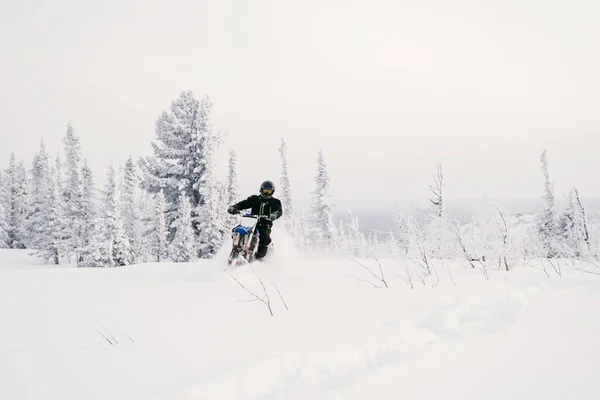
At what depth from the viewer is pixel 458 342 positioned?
8.93 feet

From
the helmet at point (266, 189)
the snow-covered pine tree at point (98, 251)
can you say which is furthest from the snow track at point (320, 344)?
the snow-covered pine tree at point (98, 251)

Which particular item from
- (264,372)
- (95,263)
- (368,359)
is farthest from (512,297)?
(95,263)

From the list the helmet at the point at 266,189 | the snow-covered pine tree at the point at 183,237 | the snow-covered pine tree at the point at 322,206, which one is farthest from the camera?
the snow-covered pine tree at the point at 322,206

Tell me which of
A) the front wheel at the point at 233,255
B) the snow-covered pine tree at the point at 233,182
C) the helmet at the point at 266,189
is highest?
the snow-covered pine tree at the point at 233,182

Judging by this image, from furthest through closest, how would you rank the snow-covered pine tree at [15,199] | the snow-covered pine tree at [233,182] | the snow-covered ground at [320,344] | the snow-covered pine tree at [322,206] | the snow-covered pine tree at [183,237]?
the snow-covered pine tree at [15,199], the snow-covered pine tree at [322,206], the snow-covered pine tree at [233,182], the snow-covered pine tree at [183,237], the snow-covered ground at [320,344]

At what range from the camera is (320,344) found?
107 inches

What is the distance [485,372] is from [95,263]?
31.0m

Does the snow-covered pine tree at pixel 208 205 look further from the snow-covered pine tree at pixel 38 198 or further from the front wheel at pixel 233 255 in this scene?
the snow-covered pine tree at pixel 38 198

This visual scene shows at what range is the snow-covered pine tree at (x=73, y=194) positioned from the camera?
35.4 meters

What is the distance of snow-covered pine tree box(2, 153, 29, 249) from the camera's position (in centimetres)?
4656

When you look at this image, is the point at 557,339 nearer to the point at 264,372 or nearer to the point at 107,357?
the point at 264,372

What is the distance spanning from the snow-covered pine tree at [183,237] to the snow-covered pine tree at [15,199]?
38688 mm

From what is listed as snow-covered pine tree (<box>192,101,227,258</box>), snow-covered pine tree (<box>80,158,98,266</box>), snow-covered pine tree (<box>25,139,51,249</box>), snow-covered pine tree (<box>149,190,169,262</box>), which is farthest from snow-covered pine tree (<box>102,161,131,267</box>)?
snow-covered pine tree (<box>25,139,51,249</box>)

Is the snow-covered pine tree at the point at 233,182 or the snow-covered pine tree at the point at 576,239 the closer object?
the snow-covered pine tree at the point at 576,239
